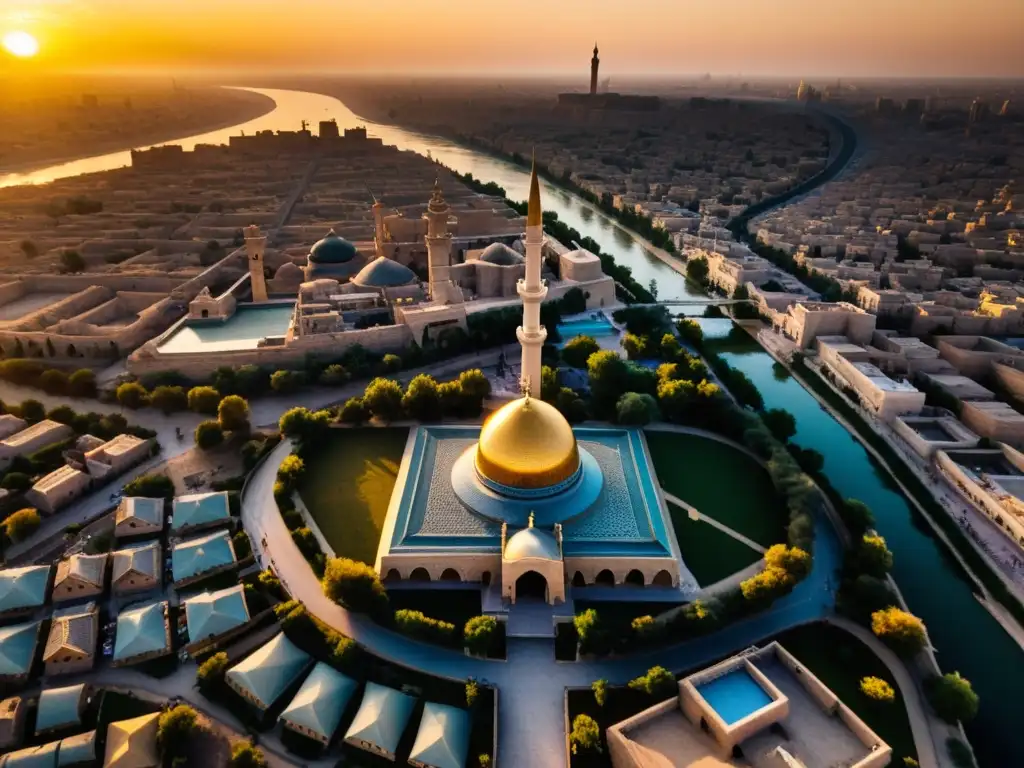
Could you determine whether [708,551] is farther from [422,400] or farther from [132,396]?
[132,396]

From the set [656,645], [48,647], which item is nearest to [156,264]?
[48,647]

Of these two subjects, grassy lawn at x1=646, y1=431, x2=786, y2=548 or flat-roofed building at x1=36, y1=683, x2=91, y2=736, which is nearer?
flat-roofed building at x1=36, y1=683, x2=91, y2=736

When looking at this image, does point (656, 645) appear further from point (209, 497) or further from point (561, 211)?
point (561, 211)

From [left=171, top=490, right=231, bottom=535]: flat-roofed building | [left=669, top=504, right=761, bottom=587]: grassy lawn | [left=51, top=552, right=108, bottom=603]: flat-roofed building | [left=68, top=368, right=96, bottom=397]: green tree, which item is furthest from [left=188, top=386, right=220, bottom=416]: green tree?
[left=669, top=504, right=761, bottom=587]: grassy lawn

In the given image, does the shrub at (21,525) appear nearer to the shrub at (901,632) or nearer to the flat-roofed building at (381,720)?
the flat-roofed building at (381,720)

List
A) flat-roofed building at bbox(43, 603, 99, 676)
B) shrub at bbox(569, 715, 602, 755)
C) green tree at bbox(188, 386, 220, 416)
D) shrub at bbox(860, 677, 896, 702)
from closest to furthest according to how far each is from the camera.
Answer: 1. shrub at bbox(569, 715, 602, 755)
2. shrub at bbox(860, 677, 896, 702)
3. flat-roofed building at bbox(43, 603, 99, 676)
4. green tree at bbox(188, 386, 220, 416)

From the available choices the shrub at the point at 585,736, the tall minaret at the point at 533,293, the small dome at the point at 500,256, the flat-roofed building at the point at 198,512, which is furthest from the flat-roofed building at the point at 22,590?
the small dome at the point at 500,256

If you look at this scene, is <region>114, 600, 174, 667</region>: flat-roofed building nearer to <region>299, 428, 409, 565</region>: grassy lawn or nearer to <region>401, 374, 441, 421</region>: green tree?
<region>299, 428, 409, 565</region>: grassy lawn

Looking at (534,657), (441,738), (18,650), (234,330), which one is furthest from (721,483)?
(234,330)
